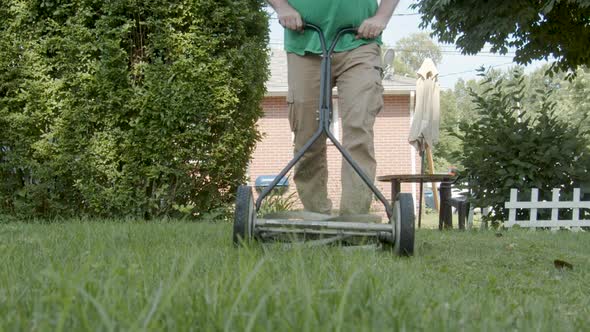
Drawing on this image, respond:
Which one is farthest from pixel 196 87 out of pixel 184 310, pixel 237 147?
pixel 184 310

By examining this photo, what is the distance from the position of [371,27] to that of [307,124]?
0.69 meters

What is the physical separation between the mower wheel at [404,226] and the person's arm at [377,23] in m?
1.10

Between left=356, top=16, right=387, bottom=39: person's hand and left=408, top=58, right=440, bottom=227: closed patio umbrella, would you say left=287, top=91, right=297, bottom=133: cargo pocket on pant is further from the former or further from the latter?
left=408, top=58, right=440, bottom=227: closed patio umbrella

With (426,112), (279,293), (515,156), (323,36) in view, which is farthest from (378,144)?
(279,293)

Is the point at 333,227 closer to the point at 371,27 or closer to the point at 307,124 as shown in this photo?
the point at 307,124

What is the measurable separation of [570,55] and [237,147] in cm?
822

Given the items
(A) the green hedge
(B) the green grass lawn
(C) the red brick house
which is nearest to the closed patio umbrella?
(C) the red brick house

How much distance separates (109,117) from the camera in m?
6.77

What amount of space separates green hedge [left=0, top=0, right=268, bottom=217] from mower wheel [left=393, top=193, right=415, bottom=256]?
149 inches

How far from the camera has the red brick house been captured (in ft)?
59.8

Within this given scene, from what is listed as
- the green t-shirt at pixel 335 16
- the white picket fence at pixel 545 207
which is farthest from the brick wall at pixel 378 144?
the green t-shirt at pixel 335 16

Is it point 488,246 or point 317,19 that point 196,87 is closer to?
point 317,19

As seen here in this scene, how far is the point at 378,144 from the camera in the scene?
62.1 feet

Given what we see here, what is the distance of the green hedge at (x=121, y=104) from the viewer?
6715mm
